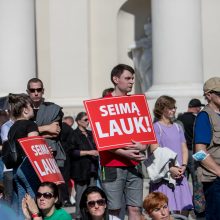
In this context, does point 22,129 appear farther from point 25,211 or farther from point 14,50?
point 14,50

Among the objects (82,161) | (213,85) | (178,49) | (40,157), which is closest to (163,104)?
(213,85)

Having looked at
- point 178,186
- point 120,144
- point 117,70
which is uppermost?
point 117,70

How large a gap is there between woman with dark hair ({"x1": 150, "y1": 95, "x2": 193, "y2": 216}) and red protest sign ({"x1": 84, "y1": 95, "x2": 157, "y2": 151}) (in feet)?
3.30

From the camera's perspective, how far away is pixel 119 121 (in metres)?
7.54

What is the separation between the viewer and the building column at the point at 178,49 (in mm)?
14469

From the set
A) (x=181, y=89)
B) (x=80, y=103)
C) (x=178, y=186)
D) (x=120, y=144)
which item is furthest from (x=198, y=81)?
(x=120, y=144)

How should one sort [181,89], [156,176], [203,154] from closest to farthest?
1. [203,154]
2. [156,176]
3. [181,89]

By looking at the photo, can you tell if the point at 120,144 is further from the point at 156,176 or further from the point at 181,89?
the point at 181,89

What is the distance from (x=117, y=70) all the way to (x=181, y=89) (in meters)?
6.67

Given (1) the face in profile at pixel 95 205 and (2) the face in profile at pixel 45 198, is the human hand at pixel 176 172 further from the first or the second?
(1) the face in profile at pixel 95 205

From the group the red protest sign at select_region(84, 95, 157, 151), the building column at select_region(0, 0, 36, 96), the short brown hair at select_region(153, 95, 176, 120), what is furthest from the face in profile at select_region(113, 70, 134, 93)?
the building column at select_region(0, 0, 36, 96)

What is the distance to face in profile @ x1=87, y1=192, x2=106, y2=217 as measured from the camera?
6.65 meters

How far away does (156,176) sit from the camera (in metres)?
8.48

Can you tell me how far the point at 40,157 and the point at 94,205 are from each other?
3.19 ft
